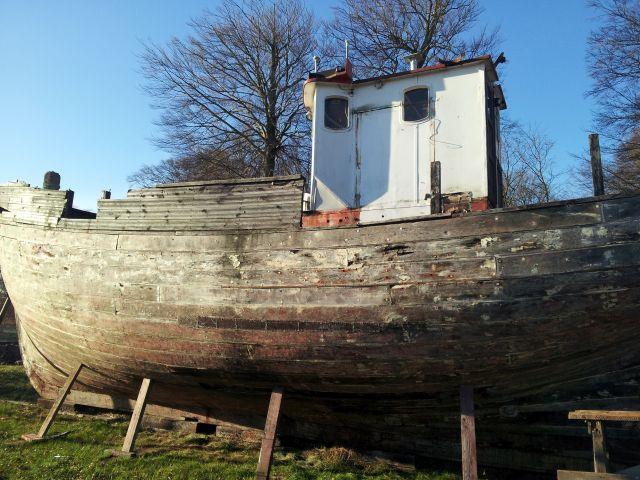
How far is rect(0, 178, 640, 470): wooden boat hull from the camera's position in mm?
4160

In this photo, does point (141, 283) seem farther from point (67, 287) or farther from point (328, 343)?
point (328, 343)

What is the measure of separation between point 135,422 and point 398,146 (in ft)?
16.1

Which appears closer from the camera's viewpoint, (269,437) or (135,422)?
(269,437)

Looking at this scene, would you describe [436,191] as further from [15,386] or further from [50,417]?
[15,386]

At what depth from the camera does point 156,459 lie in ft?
17.9

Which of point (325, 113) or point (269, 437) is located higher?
point (325, 113)

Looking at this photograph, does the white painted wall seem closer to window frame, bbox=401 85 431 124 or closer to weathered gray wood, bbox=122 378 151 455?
window frame, bbox=401 85 431 124

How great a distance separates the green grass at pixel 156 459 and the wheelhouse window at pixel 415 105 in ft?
14.7

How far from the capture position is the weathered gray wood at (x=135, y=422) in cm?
555

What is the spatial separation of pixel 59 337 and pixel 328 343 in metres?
4.41

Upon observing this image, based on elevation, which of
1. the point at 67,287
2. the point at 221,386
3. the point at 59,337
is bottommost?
the point at 221,386

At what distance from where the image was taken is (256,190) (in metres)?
5.45

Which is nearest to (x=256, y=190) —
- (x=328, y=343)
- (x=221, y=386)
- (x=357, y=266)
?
(x=357, y=266)

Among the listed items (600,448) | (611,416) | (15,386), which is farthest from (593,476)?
(15,386)
